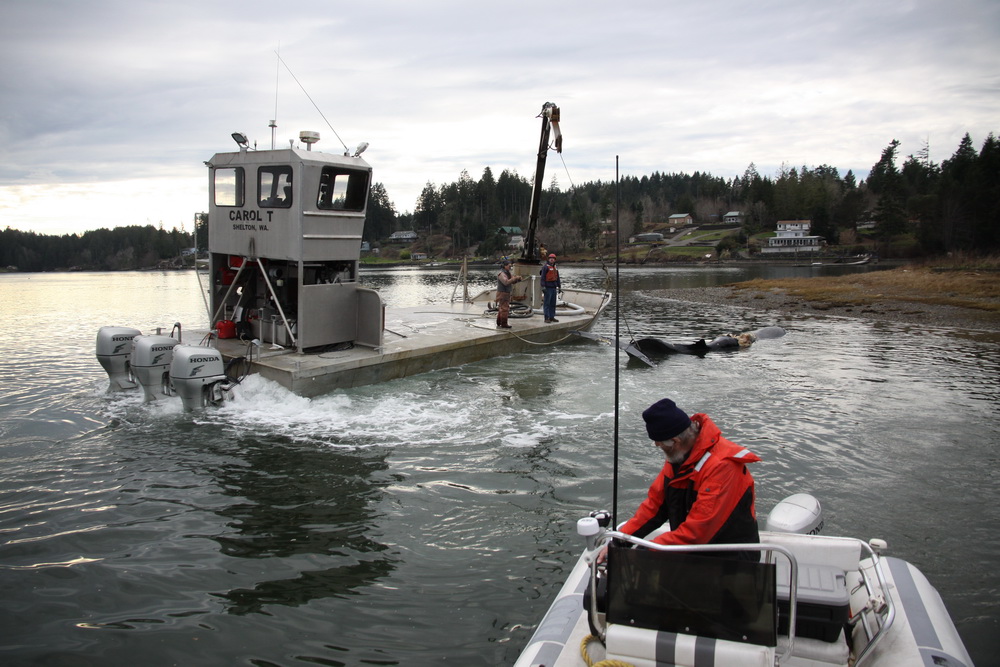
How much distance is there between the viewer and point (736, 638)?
3.29 m

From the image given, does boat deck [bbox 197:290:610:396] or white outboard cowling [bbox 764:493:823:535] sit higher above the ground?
boat deck [bbox 197:290:610:396]

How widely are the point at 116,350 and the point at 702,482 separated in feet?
36.1

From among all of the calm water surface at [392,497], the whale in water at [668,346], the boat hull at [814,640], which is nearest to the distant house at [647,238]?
the whale in water at [668,346]

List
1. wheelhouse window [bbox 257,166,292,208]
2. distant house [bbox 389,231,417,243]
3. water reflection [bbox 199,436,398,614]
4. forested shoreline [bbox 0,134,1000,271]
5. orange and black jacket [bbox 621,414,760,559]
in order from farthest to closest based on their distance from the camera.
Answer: distant house [bbox 389,231,417,243] < forested shoreline [bbox 0,134,1000,271] < wheelhouse window [bbox 257,166,292,208] < water reflection [bbox 199,436,398,614] < orange and black jacket [bbox 621,414,760,559]

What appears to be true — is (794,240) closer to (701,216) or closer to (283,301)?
(701,216)

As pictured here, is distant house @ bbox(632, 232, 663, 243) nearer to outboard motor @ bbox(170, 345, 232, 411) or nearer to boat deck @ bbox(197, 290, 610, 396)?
boat deck @ bbox(197, 290, 610, 396)

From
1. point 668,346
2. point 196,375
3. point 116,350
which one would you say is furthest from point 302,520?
point 668,346

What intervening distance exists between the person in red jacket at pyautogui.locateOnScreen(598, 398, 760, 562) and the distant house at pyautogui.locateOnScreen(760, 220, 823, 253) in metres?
103

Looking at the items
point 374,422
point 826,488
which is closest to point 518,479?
point 374,422

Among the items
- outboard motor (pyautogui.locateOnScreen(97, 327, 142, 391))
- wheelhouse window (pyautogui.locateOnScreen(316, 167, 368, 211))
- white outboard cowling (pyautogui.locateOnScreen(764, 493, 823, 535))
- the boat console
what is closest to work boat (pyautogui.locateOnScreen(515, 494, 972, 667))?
white outboard cowling (pyautogui.locateOnScreen(764, 493, 823, 535))

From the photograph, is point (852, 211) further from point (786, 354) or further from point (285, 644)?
point (285, 644)

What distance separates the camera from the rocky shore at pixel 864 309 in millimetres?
24078

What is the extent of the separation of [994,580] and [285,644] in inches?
242

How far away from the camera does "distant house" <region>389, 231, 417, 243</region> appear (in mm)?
130375
